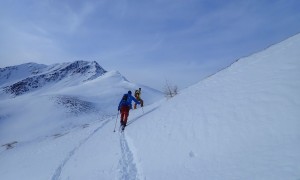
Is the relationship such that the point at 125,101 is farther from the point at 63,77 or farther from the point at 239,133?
the point at 63,77

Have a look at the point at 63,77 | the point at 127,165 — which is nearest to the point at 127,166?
the point at 127,165

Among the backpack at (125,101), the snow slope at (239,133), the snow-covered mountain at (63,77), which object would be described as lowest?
the snow slope at (239,133)

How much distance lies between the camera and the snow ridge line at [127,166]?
716 centimetres

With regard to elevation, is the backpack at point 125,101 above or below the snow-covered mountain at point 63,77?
below

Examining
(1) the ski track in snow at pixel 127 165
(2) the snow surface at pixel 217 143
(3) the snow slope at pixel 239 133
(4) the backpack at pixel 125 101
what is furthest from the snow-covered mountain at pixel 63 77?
(3) the snow slope at pixel 239 133

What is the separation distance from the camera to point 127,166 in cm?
802

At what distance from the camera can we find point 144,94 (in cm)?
6022

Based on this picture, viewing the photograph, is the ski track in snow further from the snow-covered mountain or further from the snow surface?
the snow-covered mountain

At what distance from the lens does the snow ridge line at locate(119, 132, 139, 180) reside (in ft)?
23.5

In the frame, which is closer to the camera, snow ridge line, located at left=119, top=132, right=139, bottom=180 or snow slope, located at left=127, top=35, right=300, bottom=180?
snow slope, located at left=127, top=35, right=300, bottom=180

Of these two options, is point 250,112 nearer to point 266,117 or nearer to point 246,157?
point 266,117

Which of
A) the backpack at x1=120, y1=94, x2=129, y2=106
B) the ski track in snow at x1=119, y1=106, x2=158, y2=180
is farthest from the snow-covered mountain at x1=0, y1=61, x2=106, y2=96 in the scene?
the ski track in snow at x1=119, y1=106, x2=158, y2=180

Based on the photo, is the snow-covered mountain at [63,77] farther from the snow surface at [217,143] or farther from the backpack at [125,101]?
the snow surface at [217,143]

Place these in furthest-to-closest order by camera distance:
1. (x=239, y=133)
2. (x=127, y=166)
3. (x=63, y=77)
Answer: (x=63, y=77), (x=127, y=166), (x=239, y=133)
